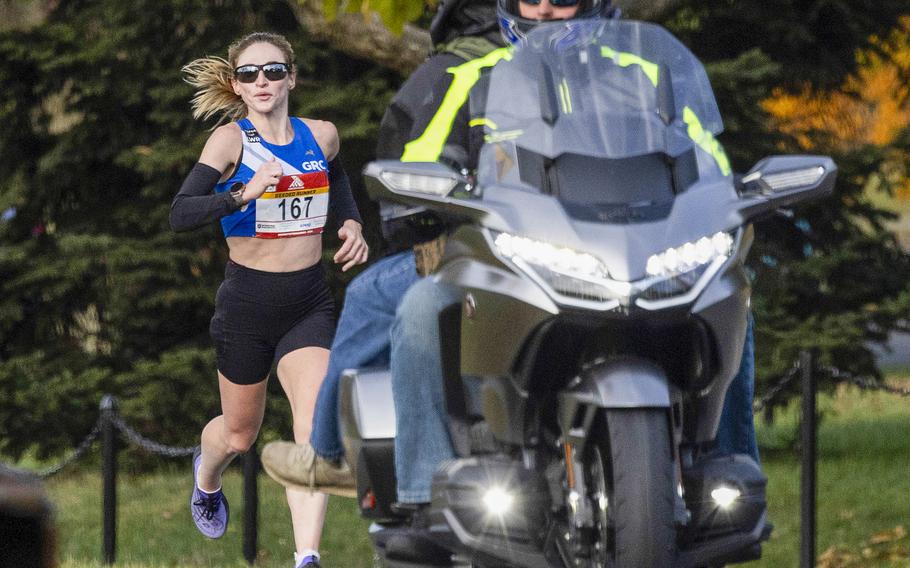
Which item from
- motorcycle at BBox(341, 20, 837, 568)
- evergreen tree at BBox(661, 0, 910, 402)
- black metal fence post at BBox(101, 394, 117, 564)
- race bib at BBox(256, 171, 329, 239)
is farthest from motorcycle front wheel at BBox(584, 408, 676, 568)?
evergreen tree at BBox(661, 0, 910, 402)

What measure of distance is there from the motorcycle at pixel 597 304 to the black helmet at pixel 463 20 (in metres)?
0.74

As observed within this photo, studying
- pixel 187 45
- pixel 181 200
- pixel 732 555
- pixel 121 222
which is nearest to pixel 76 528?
pixel 121 222

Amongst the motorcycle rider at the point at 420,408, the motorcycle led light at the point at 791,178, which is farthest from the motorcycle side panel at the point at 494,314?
the motorcycle led light at the point at 791,178

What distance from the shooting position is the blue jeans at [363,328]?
16.1ft

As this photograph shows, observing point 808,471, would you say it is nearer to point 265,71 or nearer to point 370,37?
point 265,71

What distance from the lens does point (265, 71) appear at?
5.68 m

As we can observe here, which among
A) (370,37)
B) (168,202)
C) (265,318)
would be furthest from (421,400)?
(168,202)

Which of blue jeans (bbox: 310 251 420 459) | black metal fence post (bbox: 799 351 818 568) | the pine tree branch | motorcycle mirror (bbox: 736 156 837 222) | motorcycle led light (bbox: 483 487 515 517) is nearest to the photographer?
motorcycle led light (bbox: 483 487 515 517)

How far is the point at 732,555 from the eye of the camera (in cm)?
413

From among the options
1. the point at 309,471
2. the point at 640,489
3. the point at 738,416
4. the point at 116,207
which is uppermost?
the point at 640,489

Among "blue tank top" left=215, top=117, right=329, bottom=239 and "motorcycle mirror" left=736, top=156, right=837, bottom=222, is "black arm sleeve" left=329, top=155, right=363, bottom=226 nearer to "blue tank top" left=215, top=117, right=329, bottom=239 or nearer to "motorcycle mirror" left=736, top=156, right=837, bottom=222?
"blue tank top" left=215, top=117, right=329, bottom=239

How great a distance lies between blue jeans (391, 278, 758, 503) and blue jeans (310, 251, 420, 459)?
0.47 metres

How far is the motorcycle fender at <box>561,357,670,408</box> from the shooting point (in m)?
3.76

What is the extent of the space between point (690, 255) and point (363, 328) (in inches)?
51.8
